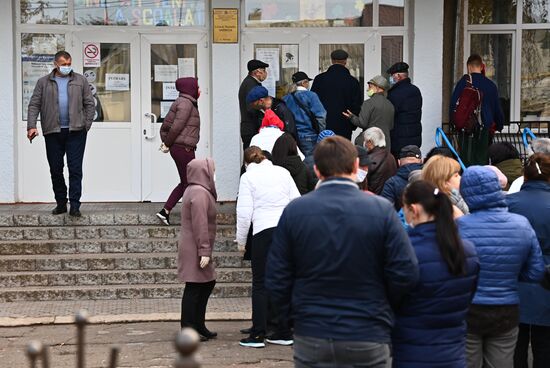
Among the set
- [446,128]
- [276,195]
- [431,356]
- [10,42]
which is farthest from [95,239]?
[431,356]

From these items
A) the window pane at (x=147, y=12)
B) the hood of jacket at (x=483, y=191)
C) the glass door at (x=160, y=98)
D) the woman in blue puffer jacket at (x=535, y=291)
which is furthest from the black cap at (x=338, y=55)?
the hood of jacket at (x=483, y=191)

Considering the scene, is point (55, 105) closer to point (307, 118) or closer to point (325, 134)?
point (307, 118)

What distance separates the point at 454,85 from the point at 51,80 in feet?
17.3

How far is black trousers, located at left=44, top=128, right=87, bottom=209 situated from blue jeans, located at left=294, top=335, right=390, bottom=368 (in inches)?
296

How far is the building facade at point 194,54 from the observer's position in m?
13.6

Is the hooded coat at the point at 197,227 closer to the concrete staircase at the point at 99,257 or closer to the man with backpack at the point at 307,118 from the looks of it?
the concrete staircase at the point at 99,257

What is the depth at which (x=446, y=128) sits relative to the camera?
544 inches

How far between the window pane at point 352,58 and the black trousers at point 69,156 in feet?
11.5

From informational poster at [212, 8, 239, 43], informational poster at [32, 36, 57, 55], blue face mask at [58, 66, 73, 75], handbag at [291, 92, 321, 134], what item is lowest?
handbag at [291, 92, 321, 134]

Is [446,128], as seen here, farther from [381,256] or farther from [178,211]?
[381,256]

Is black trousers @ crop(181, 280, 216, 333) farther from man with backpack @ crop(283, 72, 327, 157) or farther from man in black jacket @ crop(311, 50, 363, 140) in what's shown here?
man in black jacket @ crop(311, 50, 363, 140)

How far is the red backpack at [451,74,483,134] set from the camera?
12445 mm

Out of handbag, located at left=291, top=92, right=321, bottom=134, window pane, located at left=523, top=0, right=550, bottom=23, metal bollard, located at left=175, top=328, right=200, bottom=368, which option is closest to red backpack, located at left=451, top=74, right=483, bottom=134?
handbag, located at left=291, top=92, right=321, bottom=134

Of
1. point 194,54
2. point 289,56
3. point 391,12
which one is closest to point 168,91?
point 194,54
